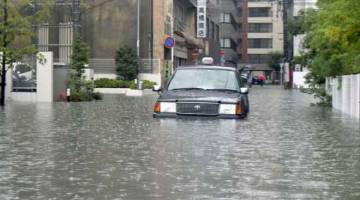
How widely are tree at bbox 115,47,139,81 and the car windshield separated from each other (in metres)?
36.6

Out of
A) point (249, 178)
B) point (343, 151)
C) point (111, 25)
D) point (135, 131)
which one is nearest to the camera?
point (249, 178)

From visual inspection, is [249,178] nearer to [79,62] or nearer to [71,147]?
[71,147]

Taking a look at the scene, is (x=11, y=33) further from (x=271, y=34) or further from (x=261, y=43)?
(x=261, y=43)

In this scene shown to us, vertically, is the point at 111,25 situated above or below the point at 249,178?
above

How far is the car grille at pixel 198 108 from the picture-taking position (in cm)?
1980

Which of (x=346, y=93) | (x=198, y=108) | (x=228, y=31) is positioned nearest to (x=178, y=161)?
(x=198, y=108)

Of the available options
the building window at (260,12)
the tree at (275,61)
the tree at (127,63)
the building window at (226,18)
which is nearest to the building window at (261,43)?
the building window at (260,12)

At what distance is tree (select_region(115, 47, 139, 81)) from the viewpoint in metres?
58.2

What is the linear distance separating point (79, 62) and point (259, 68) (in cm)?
11101

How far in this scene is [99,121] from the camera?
21.5 m

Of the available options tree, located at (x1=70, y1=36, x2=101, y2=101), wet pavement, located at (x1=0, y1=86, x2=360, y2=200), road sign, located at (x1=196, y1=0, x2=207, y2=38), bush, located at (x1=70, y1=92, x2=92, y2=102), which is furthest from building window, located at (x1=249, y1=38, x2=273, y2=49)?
wet pavement, located at (x1=0, y1=86, x2=360, y2=200)

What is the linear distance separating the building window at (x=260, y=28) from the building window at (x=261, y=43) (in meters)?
1.58

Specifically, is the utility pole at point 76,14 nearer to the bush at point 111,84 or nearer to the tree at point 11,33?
the bush at point 111,84

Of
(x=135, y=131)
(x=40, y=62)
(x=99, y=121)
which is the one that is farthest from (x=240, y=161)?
(x=40, y=62)
